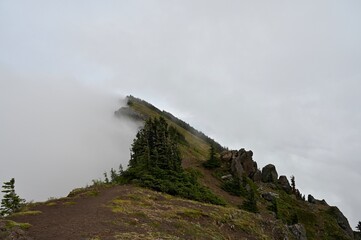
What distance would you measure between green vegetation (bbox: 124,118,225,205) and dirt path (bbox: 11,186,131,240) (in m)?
12.6

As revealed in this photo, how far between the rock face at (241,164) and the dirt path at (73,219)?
52.6 m

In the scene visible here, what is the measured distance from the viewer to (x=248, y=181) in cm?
9044

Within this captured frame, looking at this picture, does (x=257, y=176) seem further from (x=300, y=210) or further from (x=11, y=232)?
(x=11, y=232)

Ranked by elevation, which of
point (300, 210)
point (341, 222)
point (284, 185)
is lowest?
point (341, 222)

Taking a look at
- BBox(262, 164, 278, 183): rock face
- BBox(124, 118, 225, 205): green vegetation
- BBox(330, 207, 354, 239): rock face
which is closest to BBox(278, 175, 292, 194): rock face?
BBox(262, 164, 278, 183): rock face

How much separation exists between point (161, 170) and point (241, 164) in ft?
150

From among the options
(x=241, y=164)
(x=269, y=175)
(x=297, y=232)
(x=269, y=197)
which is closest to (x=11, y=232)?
(x=297, y=232)

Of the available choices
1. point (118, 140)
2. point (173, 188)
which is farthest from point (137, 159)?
point (118, 140)

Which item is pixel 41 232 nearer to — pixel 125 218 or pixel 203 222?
pixel 125 218

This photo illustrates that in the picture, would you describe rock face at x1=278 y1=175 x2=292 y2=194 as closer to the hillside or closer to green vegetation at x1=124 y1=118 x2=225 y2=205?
the hillside

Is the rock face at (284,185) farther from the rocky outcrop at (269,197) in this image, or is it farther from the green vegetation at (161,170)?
the green vegetation at (161,170)

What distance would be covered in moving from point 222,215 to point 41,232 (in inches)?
1025

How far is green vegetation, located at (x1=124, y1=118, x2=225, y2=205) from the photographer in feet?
180

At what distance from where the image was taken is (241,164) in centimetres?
9750
